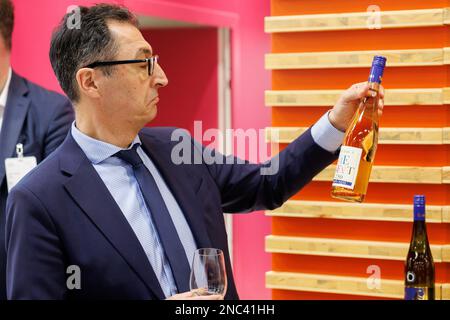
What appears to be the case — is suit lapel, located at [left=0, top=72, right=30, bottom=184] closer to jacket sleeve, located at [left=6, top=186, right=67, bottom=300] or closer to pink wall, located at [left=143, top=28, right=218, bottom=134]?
jacket sleeve, located at [left=6, top=186, right=67, bottom=300]

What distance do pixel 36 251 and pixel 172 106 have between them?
13.0 ft

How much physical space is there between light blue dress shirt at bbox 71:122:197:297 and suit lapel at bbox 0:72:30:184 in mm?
1184

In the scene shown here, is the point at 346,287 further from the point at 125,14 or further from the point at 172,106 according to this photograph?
the point at 172,106

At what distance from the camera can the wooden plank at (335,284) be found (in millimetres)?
2750

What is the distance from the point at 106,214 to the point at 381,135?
1092 mm

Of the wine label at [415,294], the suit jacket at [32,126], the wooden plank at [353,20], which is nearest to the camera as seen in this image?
the wine label at [415,294]

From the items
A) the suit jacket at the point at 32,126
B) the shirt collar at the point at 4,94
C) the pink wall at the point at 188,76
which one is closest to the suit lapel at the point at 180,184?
the suit jacket at the point at 32,126

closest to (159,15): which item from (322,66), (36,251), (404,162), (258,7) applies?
(258,7)

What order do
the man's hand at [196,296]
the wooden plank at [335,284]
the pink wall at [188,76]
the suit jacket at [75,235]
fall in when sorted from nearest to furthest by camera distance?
the man's hand at [196,296] < the suit jacket at [75,235] < the wooden plank at [335,284] < the pink wall at [188,76]

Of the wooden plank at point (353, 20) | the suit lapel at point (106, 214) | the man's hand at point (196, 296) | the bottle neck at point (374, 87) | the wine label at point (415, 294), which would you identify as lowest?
the wine label at point (415, 294)

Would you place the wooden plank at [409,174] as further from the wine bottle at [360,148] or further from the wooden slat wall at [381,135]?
the wine bottle at [360,148]

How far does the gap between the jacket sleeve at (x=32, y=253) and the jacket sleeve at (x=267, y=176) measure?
0.70m

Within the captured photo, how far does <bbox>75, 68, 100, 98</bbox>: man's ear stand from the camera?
230 cm

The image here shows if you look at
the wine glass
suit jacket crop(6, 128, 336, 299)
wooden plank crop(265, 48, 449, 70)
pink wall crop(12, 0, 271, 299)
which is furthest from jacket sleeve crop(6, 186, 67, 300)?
pink wall crop(12, 0, 271, 299)
